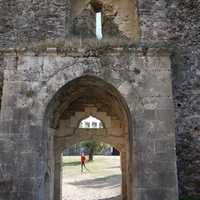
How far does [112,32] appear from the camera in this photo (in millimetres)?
7133

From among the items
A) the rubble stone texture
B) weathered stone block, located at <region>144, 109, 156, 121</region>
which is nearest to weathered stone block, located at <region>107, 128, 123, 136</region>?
the rubble stone texture

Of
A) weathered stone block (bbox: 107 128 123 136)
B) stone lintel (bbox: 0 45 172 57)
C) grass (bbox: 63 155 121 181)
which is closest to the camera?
stone lintel (bbox: 0 45 172 57)

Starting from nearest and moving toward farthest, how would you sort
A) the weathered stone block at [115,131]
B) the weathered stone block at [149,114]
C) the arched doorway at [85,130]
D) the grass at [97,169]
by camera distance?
the weathered stone block at [149,114] → the arched doorway at [85,130] → the weathered stone block at [115,131] → the grass at [97,169]

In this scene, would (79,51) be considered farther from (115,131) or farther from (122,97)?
(115,131)

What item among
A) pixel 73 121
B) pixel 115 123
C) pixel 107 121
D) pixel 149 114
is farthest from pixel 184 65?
pixel 73 121

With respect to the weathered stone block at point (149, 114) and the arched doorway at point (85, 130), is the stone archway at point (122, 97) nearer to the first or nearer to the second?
the weathered stone block at point (149, 114)

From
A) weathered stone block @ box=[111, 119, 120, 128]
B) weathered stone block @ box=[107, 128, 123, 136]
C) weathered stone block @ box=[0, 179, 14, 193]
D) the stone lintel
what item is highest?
the stone lintel

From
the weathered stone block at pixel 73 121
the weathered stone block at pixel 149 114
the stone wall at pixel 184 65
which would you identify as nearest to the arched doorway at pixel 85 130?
the weathered stone block at pixel 73 121

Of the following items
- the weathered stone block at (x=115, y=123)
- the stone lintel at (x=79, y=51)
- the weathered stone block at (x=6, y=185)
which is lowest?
the weathered stone block at (x=6, y=185)

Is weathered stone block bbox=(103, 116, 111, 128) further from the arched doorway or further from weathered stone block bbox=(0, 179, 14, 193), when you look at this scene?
weathered stone block bbox=(0, 179, 14, 193)

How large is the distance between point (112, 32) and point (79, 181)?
7805mm

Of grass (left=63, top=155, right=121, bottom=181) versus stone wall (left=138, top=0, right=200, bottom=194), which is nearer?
stone wall (left=138, top=0, right=200, bottom=194)

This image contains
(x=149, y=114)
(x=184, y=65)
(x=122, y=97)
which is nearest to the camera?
(x=149, y=114)

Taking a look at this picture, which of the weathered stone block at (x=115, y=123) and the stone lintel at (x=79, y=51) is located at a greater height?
the stone lintel at (x=79, y=51)
